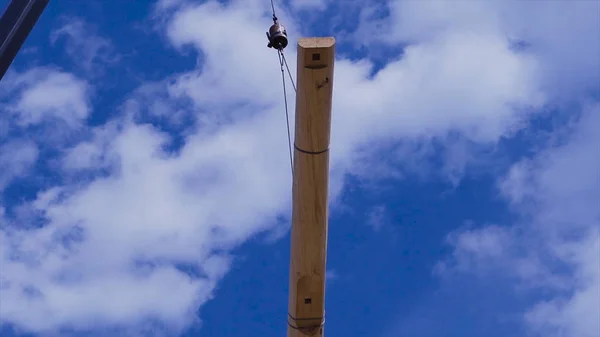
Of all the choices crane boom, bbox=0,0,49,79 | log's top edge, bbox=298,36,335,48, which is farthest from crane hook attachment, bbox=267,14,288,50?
crane boom, bbox=0,0,49,79

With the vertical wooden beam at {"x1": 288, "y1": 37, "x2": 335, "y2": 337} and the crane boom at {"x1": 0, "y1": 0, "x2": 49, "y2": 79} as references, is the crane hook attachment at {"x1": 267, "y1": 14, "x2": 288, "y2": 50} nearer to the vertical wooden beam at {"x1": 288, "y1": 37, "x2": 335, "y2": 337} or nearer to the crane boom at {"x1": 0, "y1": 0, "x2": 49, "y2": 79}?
the vertical wooden beam at {"x1": 288, "y1": 37, "x2": 335, "y2": 337}

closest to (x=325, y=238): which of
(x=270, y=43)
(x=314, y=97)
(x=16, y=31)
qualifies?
(x=314, y=97)

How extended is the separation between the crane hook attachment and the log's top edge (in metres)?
0.77

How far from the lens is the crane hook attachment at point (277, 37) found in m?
9.41

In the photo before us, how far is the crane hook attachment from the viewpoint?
371 inches

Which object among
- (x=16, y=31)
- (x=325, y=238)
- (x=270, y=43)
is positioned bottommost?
(x=325, y=238)

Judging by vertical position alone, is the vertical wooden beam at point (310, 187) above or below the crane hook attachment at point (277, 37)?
below

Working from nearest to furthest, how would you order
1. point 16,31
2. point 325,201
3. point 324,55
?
point 324,55
point 325,201
point 16,31

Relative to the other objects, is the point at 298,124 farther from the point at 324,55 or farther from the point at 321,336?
the point at 321,336

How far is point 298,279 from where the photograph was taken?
369 inches

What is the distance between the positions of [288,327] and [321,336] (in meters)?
0.40

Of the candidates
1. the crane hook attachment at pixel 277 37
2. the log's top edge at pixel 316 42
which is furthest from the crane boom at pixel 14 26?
the log's top edge at pixel 316 42

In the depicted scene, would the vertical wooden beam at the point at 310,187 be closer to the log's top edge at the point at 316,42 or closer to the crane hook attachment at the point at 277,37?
the log's top edge at the point at 316,42

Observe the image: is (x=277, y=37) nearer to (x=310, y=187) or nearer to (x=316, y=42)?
(x=316, y=42)
